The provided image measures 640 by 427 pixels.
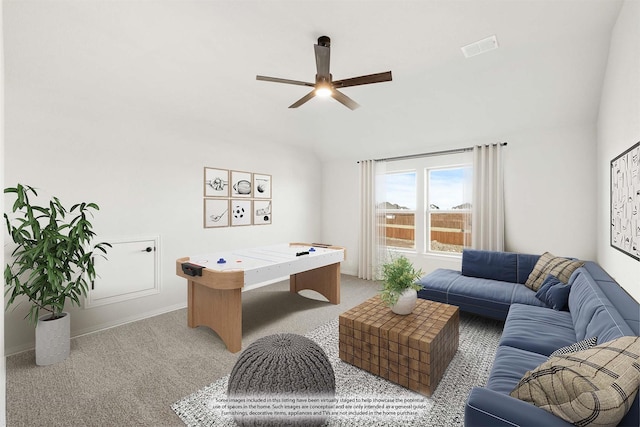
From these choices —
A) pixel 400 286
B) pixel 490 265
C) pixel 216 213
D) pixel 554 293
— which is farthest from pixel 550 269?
pixel 216 213

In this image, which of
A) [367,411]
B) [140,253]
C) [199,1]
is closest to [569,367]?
[367,411]

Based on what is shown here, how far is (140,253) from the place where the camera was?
11.0ft

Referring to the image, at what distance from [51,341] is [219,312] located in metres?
1.32

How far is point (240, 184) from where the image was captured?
4.39 m

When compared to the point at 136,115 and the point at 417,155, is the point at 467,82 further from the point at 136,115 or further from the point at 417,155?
the point at 136,115

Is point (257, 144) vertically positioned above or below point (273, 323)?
above

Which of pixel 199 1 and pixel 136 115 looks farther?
pixel 136 115

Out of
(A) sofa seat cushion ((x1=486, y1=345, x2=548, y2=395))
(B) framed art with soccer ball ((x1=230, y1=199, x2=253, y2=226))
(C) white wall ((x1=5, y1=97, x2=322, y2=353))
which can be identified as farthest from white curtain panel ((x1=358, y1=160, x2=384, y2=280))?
(A) sofa seat cushion ((x1=486, y1=345, x2=548, y2=395))

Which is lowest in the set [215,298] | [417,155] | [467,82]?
[215,298]

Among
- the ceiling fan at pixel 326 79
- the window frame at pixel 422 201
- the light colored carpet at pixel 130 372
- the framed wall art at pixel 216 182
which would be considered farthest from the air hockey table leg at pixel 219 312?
the window frame at pixel 422 201

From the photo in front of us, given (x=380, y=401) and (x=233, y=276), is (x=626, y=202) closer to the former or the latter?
(x=380, y=401)

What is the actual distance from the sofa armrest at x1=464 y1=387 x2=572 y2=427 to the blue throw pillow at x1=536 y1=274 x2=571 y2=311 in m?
Answer: 1.94

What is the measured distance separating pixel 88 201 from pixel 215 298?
172 centimetres

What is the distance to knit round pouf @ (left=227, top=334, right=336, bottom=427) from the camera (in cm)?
150
